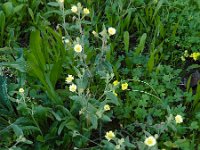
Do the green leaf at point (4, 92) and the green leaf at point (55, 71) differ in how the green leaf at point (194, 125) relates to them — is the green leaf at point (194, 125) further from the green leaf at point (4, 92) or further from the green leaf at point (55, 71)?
the green leaf at point (4, 92)

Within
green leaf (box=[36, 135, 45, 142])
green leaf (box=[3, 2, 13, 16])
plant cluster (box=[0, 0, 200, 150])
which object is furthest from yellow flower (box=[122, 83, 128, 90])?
green leaf (box=[3, 2, 13, 16])

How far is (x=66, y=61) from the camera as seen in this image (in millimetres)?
2527

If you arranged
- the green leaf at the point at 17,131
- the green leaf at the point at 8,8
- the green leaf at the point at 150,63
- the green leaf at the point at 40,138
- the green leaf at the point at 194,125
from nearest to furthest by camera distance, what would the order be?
the green leaf at the point at 17,131 → the green leaf at the point at 40,138 → the green leaf at the point at 194,125 → the green leaf at the point at 150,63 → the green leaf at the point at 8,8

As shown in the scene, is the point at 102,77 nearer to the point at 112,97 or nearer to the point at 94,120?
the point at 112,97

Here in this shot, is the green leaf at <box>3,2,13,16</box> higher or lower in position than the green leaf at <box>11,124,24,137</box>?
higher

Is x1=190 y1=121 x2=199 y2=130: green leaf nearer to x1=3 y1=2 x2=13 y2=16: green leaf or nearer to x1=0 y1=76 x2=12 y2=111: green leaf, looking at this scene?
x1=0 y1=76 x2=12 y2=111: green leaf

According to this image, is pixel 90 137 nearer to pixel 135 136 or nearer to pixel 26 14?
pixel 135 136

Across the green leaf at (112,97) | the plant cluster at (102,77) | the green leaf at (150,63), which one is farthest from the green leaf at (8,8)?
the green leaf at (112,97)

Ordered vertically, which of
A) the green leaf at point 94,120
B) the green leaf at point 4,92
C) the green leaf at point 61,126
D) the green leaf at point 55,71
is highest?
the green leaf at point 55,71

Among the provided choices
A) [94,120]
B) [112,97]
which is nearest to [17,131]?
[94,120]

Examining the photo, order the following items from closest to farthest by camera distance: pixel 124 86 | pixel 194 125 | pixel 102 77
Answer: pixel 102 77 < pixel 194 125 < pixel 124 86

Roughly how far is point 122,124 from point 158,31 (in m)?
0.76

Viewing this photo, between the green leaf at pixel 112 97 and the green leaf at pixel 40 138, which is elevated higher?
the green leaf at pixel 112 97

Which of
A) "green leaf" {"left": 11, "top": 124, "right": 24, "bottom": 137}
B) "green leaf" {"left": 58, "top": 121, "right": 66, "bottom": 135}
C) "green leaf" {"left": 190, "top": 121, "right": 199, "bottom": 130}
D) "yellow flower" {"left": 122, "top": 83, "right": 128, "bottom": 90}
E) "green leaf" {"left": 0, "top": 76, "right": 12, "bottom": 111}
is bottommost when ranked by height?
"green leaf" {"left": 11, "top": 124, "right": 24, "bottom": 137}
